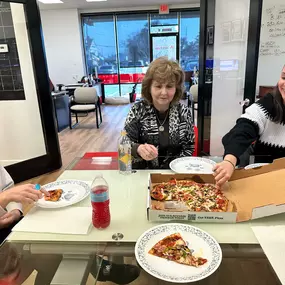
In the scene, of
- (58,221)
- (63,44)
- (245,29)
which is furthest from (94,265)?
(63,44)

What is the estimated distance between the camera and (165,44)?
26.1 feet

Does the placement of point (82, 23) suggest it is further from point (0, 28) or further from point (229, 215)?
point (229, 215)

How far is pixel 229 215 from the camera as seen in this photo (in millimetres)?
896

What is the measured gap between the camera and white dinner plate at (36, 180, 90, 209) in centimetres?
104

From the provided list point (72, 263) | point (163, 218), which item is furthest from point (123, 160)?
point (72, 263)

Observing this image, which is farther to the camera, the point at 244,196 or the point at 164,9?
the point at 164,9

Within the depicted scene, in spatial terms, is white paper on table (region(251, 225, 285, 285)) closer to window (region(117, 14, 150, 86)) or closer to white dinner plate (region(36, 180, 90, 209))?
white dinner plate (region(36, 180, 90, 209))

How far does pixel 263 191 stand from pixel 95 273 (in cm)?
69

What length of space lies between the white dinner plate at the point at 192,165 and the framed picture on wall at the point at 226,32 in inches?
78.2

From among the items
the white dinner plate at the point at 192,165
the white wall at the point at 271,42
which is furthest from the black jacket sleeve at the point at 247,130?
the white wall at the point at 271,42

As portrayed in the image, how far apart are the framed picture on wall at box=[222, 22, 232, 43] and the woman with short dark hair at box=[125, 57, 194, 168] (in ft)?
5.12

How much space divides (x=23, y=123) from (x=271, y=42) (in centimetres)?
333

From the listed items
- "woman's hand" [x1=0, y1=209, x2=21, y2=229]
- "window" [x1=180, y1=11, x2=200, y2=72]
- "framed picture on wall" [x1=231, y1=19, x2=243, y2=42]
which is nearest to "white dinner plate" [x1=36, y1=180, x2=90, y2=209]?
"woman's hand" [x1=0, y1=209, x2=21, y2=229]

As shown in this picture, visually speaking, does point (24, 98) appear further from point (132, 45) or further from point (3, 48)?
point (132, 45)
